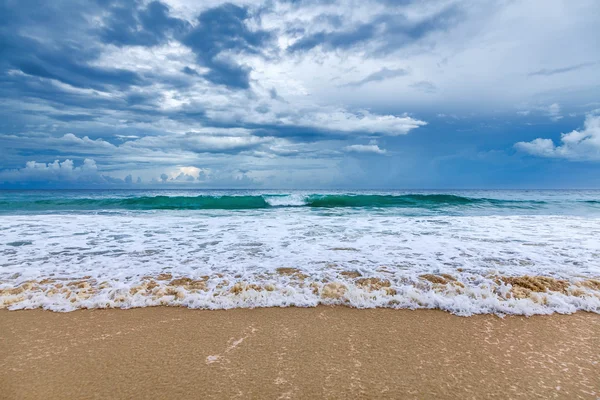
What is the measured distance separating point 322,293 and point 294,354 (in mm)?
1216

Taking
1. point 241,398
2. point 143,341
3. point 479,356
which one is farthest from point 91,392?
point 479,356

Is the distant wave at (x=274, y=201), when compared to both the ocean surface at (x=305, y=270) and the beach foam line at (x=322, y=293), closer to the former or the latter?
the ocean surface at (x=305, y=270)

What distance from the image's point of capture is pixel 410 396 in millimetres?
2021

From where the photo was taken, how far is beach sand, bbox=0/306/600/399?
2098mm

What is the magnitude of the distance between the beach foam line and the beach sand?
0.16 meters

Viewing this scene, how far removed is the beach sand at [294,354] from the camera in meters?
2.10

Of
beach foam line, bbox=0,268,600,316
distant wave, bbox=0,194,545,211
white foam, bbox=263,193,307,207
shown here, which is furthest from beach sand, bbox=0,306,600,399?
white foam, bbox=263,193,307,207

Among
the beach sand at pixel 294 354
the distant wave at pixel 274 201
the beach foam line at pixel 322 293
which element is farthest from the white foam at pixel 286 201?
the beach sand at pixel 294 354

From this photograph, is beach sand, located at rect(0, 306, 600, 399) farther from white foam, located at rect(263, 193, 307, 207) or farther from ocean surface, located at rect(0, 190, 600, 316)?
white foam, located at rect(263, 193, 307, 207)

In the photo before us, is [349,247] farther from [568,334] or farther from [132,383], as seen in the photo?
[132,383]

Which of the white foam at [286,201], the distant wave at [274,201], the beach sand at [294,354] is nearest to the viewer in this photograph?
the beach sand at [294,354]

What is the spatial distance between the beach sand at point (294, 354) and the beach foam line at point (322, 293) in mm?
162

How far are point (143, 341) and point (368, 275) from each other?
285cm

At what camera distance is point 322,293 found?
145 inches
